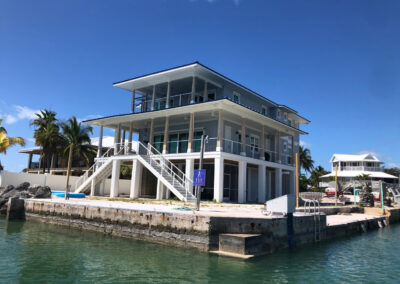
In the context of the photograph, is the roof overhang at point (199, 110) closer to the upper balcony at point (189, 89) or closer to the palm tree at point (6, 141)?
the upper balcony at point (189, 89)

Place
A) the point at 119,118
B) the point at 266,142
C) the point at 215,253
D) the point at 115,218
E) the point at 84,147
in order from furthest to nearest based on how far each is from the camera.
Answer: the point at 84,147, the point at 266,142, the point at 119,118, the point at 115,218, the point at 215,253

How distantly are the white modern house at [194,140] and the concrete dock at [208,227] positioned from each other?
6.30m

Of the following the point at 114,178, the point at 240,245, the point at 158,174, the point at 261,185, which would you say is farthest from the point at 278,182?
the point at 240,245

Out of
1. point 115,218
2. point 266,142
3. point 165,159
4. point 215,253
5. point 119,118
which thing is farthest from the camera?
point 266,142

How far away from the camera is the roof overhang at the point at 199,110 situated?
20.7m

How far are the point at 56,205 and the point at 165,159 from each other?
8136 millimetres

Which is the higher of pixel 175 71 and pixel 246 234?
pixel 175 71

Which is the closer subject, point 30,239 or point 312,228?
point 30,239

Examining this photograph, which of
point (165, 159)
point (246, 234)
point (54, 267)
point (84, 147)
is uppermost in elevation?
point (84, 147)

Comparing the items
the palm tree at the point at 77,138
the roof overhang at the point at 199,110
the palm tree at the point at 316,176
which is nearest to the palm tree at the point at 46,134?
the palm tree at the point at 77,138

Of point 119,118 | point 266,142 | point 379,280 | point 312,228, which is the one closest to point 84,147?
point 119,118

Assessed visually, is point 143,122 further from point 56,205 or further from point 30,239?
point 30,239

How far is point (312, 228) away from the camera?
13.5 metres

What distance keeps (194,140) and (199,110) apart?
332cm
